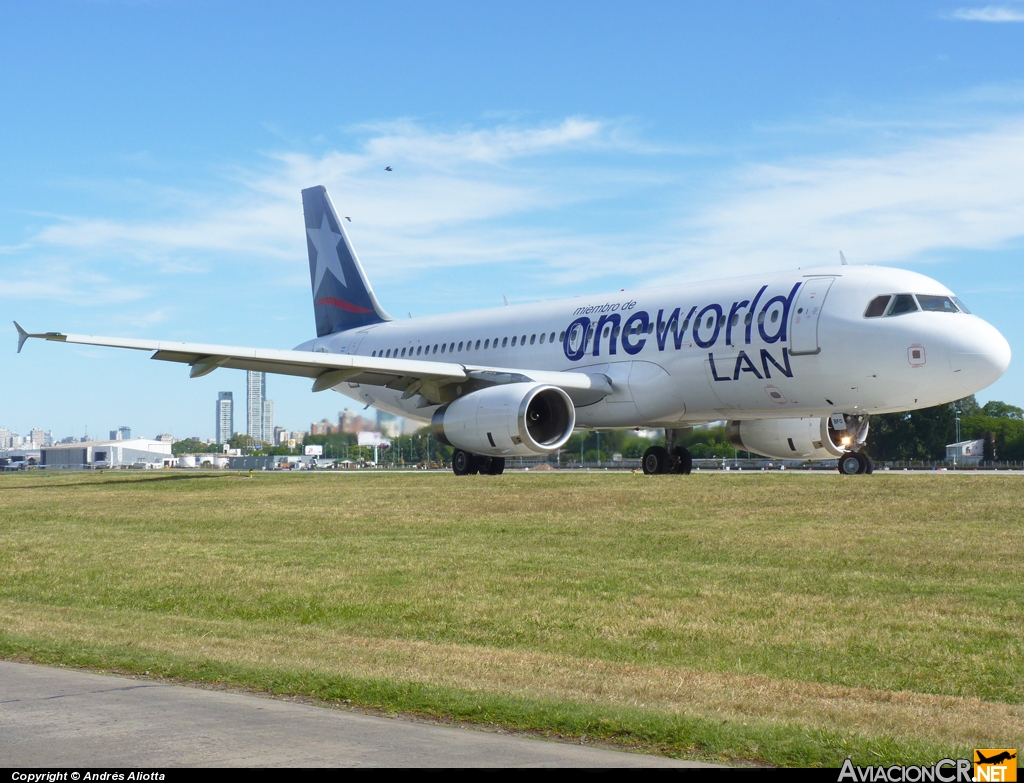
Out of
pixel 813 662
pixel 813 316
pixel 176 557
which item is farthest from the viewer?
pixel 813 316

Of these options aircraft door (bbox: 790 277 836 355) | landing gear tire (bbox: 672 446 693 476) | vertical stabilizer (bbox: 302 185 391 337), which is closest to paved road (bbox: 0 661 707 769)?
aircraft door (bbox: 790 277 836 355)

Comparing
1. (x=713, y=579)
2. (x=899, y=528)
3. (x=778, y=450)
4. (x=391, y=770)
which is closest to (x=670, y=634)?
(x=713, y=579)

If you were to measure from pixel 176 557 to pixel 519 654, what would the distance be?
291 inches

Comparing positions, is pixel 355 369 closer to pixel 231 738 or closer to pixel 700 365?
pixel 700 365

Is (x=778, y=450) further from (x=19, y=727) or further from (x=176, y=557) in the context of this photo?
(x=19, y=727)

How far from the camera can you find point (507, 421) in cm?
2430

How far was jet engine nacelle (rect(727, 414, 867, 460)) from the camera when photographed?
25.8 meters

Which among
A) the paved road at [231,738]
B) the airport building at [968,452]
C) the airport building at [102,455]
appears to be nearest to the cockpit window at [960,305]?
the paved road at [231,738]

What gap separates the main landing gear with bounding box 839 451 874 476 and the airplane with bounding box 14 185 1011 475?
4cm

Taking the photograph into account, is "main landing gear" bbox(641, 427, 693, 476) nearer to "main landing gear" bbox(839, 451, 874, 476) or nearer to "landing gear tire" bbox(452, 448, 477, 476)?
"landing gear tire" bbox(452, 448, 477, 476)

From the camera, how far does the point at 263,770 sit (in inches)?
205

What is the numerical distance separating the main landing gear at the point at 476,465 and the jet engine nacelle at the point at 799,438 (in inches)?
238

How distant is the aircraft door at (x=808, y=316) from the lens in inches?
900

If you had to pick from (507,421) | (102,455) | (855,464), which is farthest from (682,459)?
(102,455)
